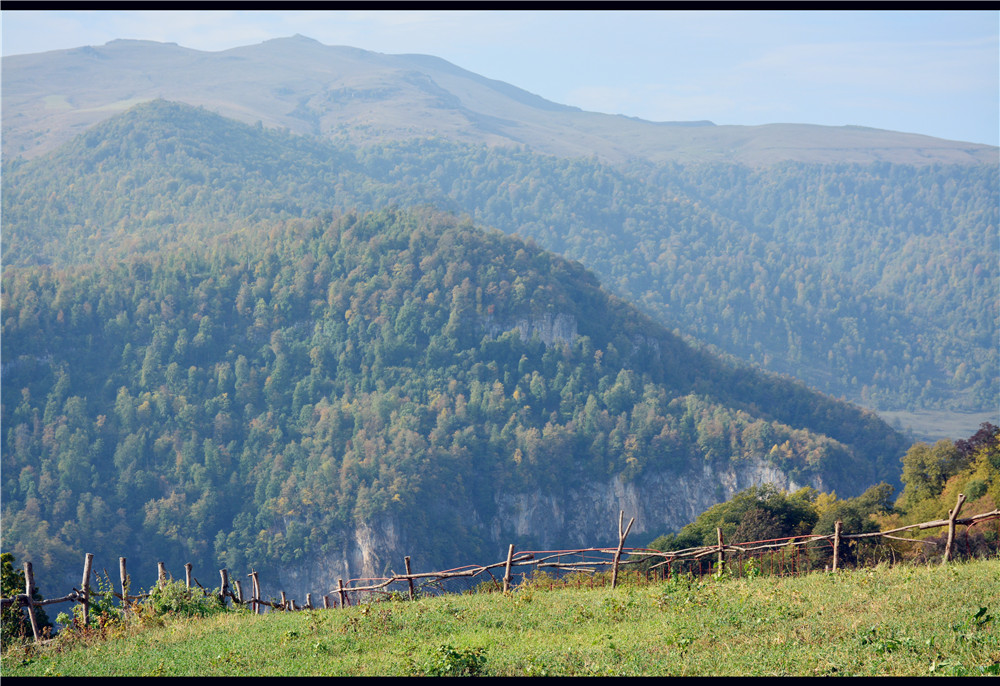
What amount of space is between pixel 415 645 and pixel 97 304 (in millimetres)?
134569

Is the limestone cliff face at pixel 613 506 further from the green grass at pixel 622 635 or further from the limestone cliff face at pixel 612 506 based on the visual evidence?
the green grass at pixel 622 635

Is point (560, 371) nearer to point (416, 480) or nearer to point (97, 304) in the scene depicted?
point (416, 480)

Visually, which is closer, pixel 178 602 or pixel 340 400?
pixel 178 602

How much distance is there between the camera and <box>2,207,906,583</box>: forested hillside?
355 feet

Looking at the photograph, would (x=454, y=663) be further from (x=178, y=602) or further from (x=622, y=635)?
(x=178, y=602)

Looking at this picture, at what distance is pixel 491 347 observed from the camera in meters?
143

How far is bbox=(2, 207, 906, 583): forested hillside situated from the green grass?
83.9 metres

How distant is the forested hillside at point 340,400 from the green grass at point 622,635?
83.9 meters

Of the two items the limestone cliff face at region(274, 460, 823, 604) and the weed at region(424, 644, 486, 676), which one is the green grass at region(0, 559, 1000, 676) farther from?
the limestone cliff face at region(274, 460, 823, 604)

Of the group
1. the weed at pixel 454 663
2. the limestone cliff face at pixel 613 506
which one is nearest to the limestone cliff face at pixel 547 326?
the limestone cliff face at pixel 613 506

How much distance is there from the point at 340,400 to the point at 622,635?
12054cm

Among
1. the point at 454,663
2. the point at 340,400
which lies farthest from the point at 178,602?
the point at 340,400

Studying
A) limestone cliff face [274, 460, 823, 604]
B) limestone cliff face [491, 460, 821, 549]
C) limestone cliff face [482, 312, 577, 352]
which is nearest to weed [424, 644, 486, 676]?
limestone cliff face [274, 460, 823, 604]

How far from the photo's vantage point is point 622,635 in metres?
14.2
